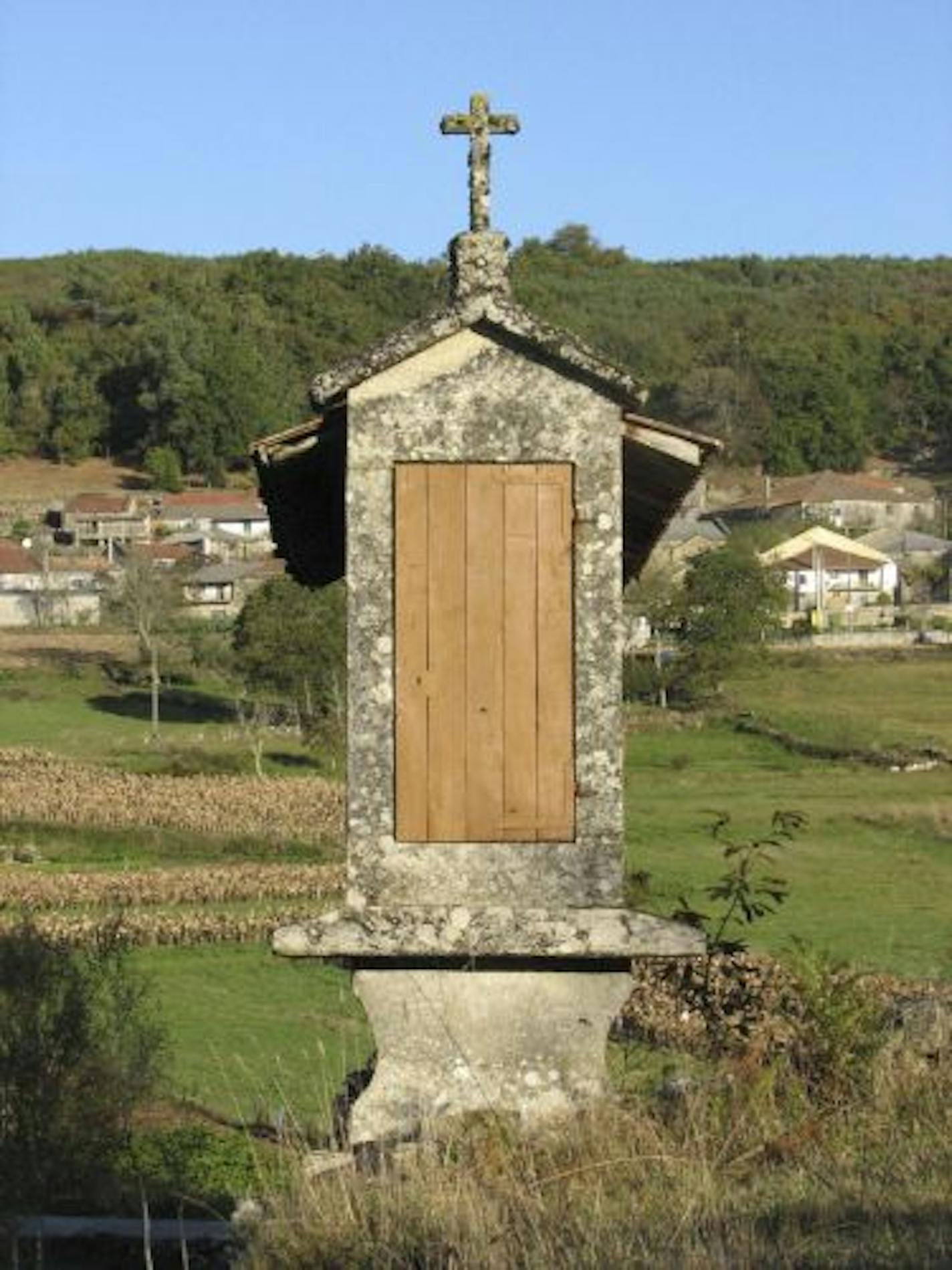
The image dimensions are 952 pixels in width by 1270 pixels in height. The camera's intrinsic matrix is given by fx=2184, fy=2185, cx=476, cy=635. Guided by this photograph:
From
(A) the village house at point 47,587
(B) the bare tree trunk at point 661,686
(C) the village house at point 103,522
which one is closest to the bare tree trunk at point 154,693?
(B) the bare tree trunk at point 661,686

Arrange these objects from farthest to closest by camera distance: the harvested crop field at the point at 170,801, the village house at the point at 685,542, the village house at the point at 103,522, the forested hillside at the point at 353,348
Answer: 1. the forested hillside at the point at 353,348
2. the village house at the point at 103,522
3. the village house at the point at 685,542
4. the harvested crop field at the point at 170,801

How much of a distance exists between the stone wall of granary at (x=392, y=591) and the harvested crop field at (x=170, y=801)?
31.0m

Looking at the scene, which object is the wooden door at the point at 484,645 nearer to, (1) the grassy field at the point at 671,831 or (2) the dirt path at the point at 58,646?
(1) the grassy field at the point at 671,831

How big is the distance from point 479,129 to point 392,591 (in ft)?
5.18

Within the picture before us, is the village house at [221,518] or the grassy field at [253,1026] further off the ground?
the village house at [221,518]

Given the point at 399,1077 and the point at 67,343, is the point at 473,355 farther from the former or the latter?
the point at 67,343

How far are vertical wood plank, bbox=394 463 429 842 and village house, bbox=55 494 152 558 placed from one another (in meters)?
90.6

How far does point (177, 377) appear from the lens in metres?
114

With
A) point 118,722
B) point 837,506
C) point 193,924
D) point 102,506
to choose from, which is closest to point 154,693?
point 118,722

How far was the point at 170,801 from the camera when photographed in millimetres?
40969

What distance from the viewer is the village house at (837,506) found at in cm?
10356

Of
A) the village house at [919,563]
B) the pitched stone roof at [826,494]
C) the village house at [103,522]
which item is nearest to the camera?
the village house at [919,563]

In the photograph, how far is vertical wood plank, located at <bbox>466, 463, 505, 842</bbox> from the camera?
6.76 meters

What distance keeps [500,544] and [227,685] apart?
57.8 meters
